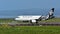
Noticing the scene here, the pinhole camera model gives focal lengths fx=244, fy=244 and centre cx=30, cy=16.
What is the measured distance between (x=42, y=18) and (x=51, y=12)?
577cm

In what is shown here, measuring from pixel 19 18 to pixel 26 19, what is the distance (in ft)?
8.59

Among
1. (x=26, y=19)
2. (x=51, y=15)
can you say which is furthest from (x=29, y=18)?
(x=51, y=15)

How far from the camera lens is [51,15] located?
6806 centimetres

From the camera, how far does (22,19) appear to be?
6475cm

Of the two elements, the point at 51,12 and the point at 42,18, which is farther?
the point at 51,12

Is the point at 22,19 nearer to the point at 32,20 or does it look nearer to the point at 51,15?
the point at 32,20

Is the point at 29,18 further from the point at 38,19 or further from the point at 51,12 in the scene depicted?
the point at 51,12

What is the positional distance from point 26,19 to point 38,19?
10.5ft

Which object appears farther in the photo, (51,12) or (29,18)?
(51,12)

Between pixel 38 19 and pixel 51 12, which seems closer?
pixel 38 19

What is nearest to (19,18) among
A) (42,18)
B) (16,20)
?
(16,20)

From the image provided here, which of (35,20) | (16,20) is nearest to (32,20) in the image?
(35,20)

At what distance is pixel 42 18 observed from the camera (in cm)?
6506

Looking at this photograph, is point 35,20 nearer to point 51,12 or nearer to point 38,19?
point 38,19
